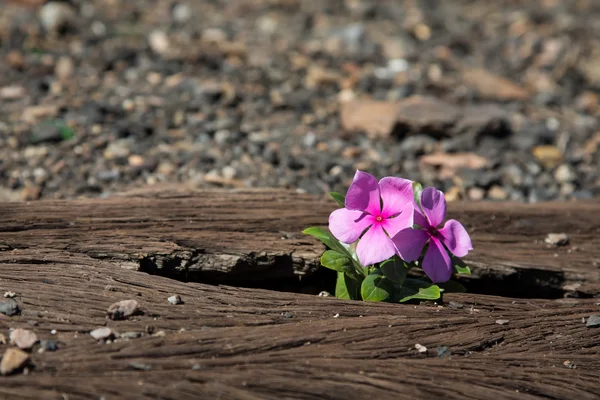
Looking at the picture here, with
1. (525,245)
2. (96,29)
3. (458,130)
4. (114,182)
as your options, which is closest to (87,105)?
(114,182)

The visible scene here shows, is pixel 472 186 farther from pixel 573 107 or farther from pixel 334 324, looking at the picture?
pixel 334 324

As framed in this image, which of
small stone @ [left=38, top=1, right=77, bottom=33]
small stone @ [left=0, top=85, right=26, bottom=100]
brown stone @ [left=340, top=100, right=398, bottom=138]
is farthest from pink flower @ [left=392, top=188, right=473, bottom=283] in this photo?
small stone @ [left=38, top=1, right=77, bottom=33]

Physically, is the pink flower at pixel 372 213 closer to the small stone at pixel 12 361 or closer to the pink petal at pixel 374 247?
the pink petal at pixel 374 247

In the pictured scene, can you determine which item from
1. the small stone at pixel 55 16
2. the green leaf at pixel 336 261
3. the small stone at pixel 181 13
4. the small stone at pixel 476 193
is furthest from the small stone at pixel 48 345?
the small stone at pixel 181 13

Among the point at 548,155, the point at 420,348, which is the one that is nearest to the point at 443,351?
the point at 420,348

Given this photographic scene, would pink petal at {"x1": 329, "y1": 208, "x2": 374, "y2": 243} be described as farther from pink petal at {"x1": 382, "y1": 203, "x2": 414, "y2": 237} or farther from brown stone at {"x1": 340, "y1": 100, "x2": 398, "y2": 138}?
brown stone at {"x1": 340, "y1": 100, "x2": 398, "y2": 138}

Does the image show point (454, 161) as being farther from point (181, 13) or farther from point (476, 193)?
point (181, 13)
